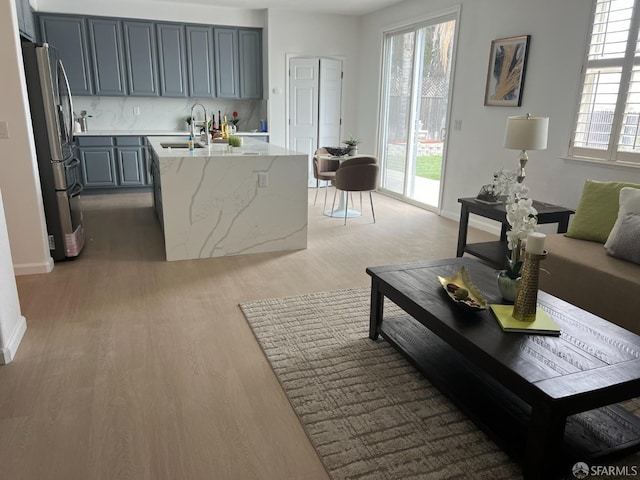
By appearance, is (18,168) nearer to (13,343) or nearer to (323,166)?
(13,343)

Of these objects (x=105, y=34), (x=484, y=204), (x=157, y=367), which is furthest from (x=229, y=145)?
(x=105, y=34)

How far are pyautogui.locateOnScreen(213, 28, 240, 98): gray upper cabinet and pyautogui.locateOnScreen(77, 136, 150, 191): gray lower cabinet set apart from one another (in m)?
1.45

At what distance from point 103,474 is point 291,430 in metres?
0.72

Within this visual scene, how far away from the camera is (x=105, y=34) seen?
656 centimetres

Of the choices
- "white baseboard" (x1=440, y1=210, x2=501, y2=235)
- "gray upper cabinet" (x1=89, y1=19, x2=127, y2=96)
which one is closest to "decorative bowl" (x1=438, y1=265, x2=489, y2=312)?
"white baseboard" (x1=440, y1=210, x2=501, y2=235)

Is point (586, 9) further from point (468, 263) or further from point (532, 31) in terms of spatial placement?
point (468, 263)

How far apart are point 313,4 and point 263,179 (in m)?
3.69

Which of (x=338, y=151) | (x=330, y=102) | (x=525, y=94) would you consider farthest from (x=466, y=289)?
(x=330, y=102)

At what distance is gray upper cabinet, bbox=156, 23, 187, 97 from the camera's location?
6.81 m

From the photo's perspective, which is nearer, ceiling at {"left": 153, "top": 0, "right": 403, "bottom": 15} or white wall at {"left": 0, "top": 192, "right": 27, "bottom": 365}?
white wall at {"left": 0, "top": 192, "right": 27, "bottom": 365}

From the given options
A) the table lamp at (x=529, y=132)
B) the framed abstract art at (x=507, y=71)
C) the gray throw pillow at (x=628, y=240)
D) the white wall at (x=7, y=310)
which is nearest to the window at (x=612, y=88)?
the table lamp at (x=529, y=132)

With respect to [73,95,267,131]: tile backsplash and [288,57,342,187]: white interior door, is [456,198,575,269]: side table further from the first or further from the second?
[73,95,267,131]: tile backsplash

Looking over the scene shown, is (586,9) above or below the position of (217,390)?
above

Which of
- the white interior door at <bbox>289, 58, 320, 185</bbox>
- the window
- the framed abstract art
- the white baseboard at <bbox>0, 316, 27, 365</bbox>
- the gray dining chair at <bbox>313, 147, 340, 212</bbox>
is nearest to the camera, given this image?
the white baseboard at <bbox>0, 316, 27, 365</bbox>
